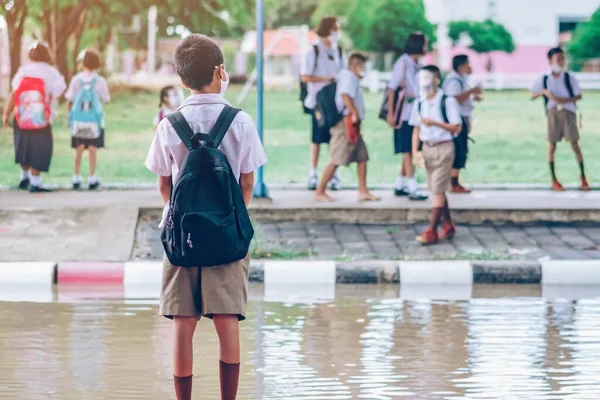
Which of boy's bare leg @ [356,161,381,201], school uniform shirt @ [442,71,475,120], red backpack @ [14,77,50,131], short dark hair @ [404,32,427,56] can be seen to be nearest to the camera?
boy's bare leg @ [356,161,381,201]

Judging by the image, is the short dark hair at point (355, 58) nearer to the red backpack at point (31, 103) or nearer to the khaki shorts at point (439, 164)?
the khaki shorts at point (439, 164)

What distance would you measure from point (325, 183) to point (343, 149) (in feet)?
1.15

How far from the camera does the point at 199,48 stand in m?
5.60

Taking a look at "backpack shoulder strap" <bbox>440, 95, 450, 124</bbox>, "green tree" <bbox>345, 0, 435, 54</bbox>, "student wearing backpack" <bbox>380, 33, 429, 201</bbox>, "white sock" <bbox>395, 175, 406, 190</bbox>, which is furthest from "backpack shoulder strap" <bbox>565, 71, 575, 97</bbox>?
"green tree" <bbox>345, 0, 435, 54</bbox>

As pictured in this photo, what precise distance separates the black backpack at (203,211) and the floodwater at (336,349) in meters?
1.24

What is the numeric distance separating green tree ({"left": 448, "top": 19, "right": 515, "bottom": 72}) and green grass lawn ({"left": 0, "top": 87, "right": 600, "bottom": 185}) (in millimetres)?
15337

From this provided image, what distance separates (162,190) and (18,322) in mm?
3070

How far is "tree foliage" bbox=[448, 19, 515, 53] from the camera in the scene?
2028 inches

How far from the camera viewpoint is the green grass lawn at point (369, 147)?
1733 cm

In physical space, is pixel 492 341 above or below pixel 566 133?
below

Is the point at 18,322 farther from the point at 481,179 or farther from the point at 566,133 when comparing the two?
the point at 481,179

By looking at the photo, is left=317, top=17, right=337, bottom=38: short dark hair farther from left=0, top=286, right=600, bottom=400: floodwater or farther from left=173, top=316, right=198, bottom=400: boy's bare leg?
left=173, top=316, right=198, bottom=400: boy's bare leg

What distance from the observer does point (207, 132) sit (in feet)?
18.4

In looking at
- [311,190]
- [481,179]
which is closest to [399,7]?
[481,179]
